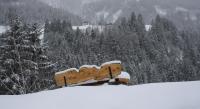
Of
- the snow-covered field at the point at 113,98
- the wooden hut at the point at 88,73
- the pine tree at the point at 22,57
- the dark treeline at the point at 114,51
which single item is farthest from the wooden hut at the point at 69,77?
the dark treeline at the point at 114,51

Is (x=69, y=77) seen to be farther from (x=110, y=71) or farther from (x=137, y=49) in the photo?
(x=137, y=49)

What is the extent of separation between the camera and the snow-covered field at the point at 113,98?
8.34m

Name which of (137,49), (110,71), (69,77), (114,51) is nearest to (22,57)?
(69,77)

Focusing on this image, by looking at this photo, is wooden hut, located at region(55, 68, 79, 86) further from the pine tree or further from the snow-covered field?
the pine tree

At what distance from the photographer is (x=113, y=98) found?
8836 millimetres

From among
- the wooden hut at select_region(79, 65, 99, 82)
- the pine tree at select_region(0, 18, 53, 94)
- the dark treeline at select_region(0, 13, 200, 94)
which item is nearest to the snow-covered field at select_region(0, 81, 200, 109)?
the wooden hut at select_region(79, 65, 99, 82)

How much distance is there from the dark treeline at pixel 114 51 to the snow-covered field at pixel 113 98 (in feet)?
48.6

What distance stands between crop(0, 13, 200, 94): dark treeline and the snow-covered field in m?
14.8

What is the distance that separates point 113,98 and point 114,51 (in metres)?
127

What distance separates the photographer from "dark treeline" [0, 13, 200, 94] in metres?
26.8

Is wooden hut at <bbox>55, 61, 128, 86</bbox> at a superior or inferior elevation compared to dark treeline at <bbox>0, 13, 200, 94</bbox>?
superior

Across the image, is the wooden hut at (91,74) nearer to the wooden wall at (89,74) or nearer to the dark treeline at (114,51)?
the wooden wall at (89,74)

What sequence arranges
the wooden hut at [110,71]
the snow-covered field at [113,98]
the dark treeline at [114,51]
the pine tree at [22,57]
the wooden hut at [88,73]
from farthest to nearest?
1. the dark treeline at [114,51]
2. the pine tree at [22,57]
3. the wooden hut at [88,73]
4. the wooden hut at [110,71]
5. the snow-covered field at [113,98]

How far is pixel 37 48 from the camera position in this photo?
28516mm
